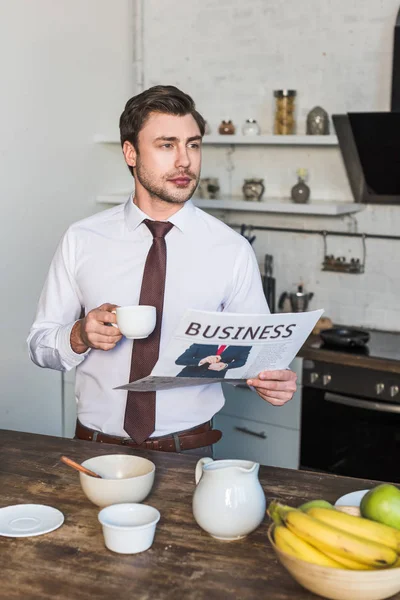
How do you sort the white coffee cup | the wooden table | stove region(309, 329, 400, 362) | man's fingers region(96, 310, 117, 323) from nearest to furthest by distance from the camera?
the wooden table → the white coffee cup → man's fingers region(96, 310, 117, 323) → stove region(309, 329, 400, 362)

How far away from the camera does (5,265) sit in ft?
13.3

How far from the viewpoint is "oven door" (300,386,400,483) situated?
3574 millimetres

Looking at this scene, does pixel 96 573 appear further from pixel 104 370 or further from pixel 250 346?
pixel 104 370

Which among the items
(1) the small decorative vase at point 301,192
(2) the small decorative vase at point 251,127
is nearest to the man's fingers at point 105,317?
(1) the small decorative vase at point 301,192

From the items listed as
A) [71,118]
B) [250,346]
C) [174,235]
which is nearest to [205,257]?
[174,235]

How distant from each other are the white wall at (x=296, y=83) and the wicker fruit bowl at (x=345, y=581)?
9.35ft

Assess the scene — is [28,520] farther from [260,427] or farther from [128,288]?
[260,427]

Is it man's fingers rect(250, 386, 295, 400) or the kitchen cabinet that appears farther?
the kitchen cabinet

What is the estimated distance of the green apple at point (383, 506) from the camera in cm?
154

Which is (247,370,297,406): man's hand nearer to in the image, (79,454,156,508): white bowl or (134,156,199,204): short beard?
(79,454,156,508): white bowl

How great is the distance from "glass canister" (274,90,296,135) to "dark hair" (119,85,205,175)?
1.57 meters

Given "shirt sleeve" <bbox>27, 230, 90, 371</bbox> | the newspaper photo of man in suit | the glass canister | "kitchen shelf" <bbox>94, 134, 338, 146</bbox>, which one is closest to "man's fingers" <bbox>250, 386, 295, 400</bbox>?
the newspaper photo of man in suit

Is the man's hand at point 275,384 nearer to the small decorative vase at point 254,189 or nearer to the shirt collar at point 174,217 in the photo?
the shirt collar at point 174,217

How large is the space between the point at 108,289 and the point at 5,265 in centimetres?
160
